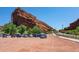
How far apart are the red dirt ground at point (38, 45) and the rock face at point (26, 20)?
20cm

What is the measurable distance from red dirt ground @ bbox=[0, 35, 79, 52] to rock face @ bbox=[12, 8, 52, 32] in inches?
8.0

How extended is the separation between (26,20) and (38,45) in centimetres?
43

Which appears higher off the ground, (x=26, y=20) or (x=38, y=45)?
(x=26, y=20)

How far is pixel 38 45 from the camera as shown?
289 inches

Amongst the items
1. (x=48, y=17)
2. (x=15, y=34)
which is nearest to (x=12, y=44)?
(x=15, y=34)

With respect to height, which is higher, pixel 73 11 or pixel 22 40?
pixel 73 11

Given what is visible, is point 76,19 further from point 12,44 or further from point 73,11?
point 12,44

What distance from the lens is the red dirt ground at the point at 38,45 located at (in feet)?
24.0

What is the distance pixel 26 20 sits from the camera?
734 centimetres

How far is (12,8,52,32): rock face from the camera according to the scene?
24.0ft

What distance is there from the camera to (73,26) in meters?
7.33
